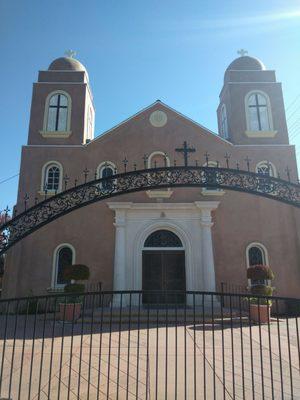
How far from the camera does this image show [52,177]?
59.6 ft

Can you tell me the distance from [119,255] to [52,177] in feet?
17.9

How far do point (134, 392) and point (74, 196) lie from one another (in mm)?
3497

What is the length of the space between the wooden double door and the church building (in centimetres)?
5

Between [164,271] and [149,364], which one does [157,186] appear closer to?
[149,364]

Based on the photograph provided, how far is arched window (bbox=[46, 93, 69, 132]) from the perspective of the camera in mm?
19172

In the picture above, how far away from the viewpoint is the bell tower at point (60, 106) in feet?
61.7

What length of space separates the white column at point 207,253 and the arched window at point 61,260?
6.07 meters

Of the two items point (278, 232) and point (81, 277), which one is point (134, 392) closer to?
point (81, 277)

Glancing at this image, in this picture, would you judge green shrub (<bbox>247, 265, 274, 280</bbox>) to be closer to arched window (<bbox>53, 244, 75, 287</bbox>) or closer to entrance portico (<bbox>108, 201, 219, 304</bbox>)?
entrance portico (<bbox>108, 201, 219, 304</bbox>)

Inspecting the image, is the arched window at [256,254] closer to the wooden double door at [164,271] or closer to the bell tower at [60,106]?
the wooden double door at [164,271]

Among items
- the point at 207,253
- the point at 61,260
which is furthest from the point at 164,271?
the point at 61,260

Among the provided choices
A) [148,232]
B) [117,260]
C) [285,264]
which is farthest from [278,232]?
[117,260]

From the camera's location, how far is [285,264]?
16.8 metres

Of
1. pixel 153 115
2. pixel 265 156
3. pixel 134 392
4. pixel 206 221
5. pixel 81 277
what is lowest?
pixel 134 392
